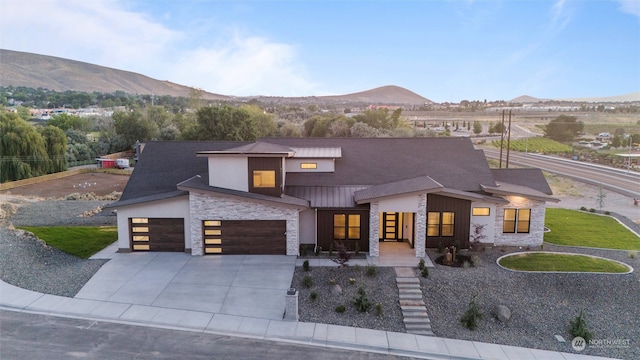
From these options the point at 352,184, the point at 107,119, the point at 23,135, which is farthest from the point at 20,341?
the point at 107,119

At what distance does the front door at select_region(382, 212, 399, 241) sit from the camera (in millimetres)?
23156

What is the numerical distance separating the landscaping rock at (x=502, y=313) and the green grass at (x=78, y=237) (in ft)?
61.7

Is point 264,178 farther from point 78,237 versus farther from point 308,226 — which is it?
point 78,237

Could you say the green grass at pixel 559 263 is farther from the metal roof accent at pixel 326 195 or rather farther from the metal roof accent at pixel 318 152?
the metal roof accent at pixel 318 152

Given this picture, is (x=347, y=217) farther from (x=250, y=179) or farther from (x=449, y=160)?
(x=449, y=160)

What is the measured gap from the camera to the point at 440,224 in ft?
71.8

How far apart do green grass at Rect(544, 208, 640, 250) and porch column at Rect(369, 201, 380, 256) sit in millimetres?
10882

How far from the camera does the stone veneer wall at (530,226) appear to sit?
22281 millimetres

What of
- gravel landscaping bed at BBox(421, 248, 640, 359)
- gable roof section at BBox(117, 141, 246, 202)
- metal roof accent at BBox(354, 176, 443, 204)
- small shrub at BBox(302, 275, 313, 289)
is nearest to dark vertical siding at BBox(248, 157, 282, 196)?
gable roof section at BBox(117, 141, 246, 202)

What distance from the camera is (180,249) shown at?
21.2 metres

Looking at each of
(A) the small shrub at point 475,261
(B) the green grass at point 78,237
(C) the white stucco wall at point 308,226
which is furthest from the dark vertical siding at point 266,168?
(A) the small shrub at point 475,261

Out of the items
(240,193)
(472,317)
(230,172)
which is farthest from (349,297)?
(230,172)

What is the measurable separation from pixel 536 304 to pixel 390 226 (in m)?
8.54

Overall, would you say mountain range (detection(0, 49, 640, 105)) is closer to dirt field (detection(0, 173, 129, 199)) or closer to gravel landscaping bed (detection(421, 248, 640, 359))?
dirt field (detection(0, 173, 129, 199))
